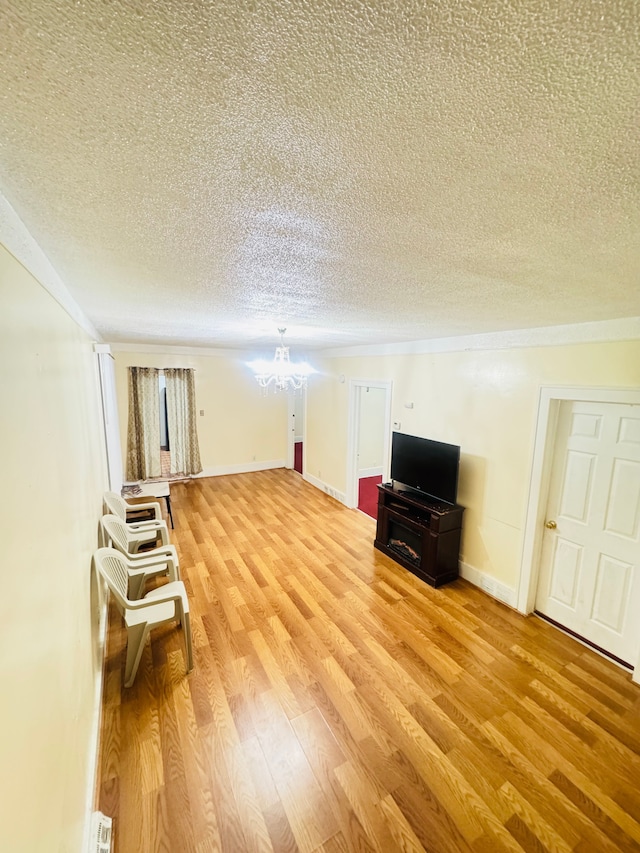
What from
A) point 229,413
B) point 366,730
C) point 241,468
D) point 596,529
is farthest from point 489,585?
point 229,413

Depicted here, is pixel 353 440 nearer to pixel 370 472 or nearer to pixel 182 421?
pixel 370 472

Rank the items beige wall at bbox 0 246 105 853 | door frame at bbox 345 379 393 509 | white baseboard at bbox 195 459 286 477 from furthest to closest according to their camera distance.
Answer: white baseboard at bbox 195 459 286 477 < door frame at bbox 345 379 393 509 < beige wall at bbox 0 246 105 853

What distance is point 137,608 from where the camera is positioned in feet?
7.50

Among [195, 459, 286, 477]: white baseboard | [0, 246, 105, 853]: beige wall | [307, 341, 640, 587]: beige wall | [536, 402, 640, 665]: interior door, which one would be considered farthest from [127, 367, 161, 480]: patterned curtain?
[536, 402, 640, 665]: interior door

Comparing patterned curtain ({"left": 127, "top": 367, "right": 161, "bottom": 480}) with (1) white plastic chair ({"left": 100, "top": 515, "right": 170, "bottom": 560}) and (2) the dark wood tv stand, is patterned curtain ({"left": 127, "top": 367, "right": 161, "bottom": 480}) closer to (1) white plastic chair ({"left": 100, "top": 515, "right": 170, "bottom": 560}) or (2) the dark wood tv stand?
(1) white plastic chair ({"left": 100, "top": 515, "right": 170, "bottom": 560})

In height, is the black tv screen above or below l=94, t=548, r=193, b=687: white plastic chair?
above

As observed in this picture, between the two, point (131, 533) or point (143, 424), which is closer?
point (131, 533)

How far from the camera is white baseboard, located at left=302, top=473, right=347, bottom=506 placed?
5.46 m

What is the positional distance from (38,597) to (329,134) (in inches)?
57.0

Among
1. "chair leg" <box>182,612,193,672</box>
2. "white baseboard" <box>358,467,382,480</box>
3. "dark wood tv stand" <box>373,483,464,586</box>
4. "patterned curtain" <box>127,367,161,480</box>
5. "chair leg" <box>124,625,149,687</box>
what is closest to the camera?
"chair leg" <box>124,625,149,687</box>

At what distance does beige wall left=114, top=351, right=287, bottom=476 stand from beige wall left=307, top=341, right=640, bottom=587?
132 inches

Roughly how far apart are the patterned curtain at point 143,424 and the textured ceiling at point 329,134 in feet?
15.4

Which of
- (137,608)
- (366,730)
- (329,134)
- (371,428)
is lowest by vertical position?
(366,730)

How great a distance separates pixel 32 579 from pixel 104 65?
1214 millimetres
